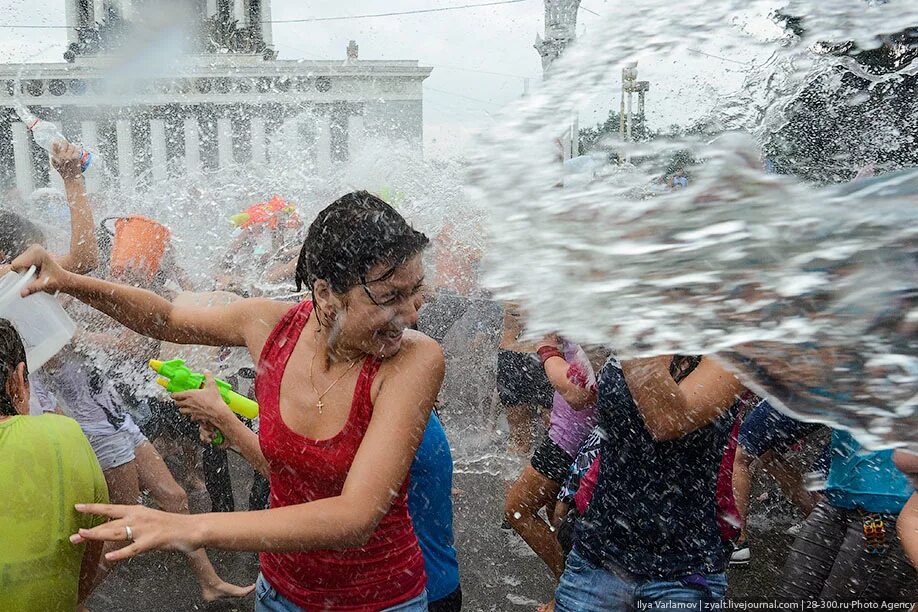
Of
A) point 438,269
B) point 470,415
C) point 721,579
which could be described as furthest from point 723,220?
point 470,415

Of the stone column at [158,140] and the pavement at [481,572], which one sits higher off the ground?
the stone column at [158,140]

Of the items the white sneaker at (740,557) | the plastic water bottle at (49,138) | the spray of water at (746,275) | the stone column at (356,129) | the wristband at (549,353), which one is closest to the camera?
the spray of water at (746,275)

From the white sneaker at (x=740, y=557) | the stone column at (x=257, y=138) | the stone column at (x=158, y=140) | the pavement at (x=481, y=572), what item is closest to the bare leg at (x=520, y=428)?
the pavement at (x=481, y=572)

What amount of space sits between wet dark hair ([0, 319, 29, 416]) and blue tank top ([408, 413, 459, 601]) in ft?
3.43

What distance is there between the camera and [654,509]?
206 centimetres

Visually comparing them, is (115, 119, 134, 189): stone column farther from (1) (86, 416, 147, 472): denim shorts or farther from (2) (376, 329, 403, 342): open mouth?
(2) (376, 329, 403, 342): open mouth

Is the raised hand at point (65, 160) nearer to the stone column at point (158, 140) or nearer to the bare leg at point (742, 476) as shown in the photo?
the bare leg at point (742, 476)

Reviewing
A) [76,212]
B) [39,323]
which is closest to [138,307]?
[39,323]

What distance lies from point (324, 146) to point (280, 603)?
14.8 metres

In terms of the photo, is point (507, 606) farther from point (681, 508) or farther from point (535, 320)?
point (535, 320)

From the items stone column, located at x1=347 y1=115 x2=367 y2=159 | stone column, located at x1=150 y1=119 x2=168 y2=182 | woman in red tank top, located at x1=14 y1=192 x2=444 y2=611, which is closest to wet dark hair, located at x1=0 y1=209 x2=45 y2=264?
woman in red tank top, located at x1=14 y1=192 x2=444 y2=611

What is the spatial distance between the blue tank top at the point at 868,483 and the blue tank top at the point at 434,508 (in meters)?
1.31

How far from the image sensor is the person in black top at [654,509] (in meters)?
2.03

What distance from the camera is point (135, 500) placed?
358 centimetres
